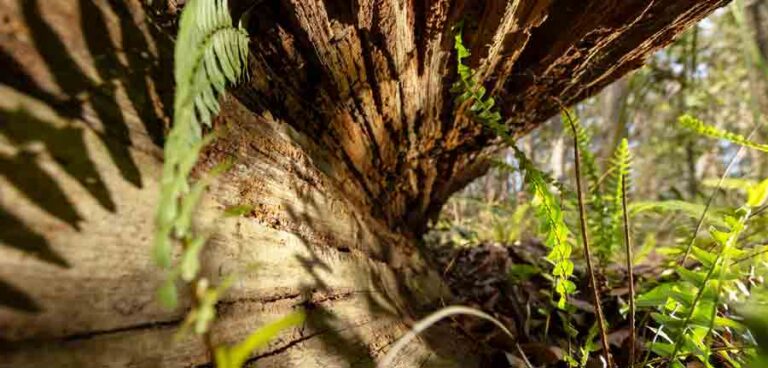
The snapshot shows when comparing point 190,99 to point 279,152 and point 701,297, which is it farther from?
point 701,297

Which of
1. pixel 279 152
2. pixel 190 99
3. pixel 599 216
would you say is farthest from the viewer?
pixel 599 216

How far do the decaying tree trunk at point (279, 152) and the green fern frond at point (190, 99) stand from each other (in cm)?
9

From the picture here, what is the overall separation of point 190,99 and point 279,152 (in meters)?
0.40

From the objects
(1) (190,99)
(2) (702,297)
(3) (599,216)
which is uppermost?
(1) (190,99)

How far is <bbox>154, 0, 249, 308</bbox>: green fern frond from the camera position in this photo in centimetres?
49

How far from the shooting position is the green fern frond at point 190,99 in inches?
19.2

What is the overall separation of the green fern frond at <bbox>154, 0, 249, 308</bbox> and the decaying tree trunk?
0.29 feet

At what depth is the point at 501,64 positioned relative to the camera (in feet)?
4.49

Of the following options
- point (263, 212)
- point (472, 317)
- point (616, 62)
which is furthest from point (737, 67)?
point (263, 212)

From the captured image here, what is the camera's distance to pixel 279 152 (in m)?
0.99

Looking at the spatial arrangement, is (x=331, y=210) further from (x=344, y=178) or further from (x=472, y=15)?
(x=472, y=15)

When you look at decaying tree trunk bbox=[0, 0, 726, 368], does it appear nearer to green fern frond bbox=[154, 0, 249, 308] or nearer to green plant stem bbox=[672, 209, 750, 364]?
green fern frond bbox=[154, 0, 249, 308]

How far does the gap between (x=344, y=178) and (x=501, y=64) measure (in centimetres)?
63

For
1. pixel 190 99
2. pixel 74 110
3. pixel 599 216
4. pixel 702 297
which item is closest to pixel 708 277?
pixel 702 297
